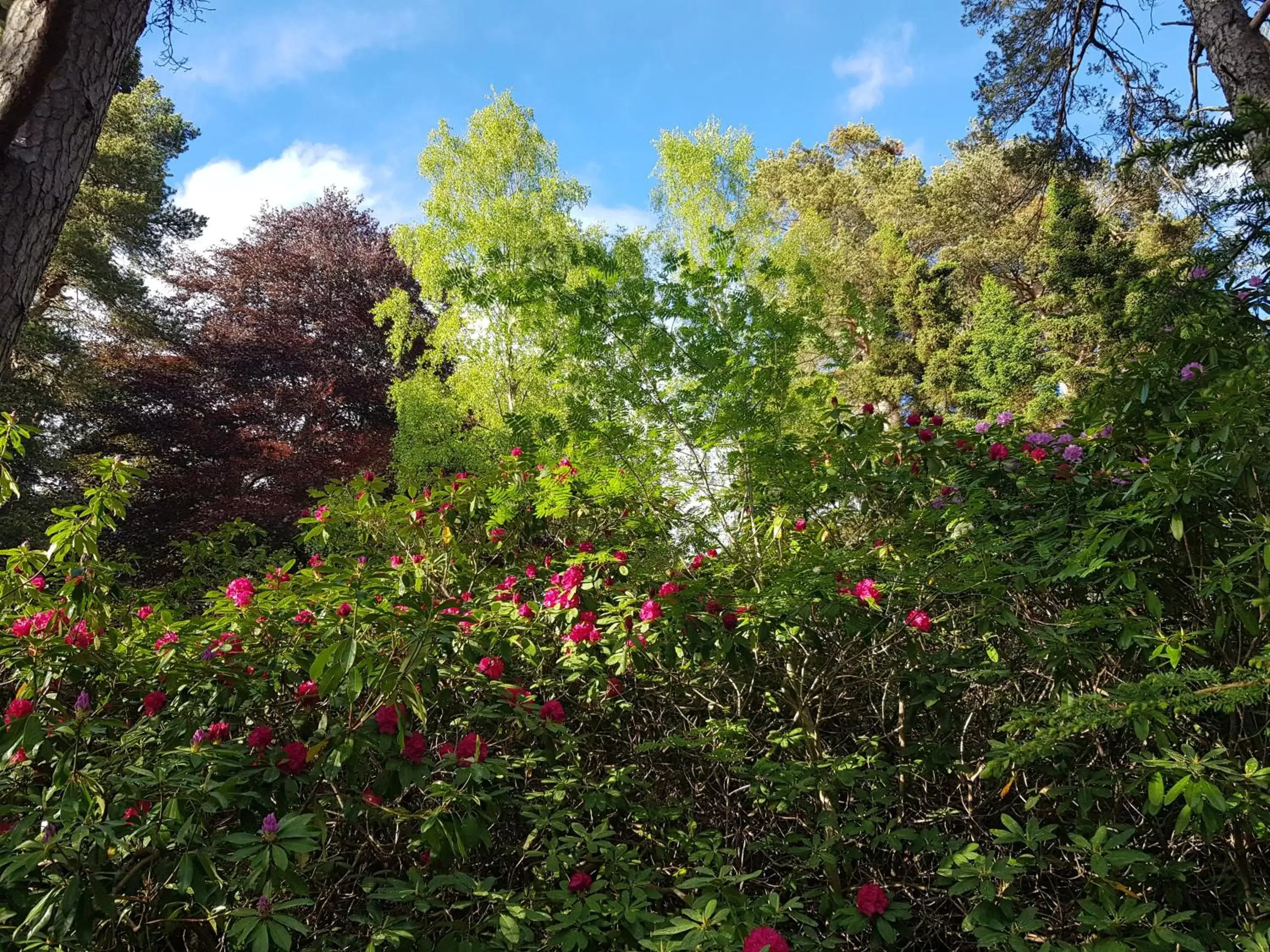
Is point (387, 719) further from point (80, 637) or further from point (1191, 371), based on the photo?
point (1191, 371)

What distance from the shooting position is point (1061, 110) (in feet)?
17.2

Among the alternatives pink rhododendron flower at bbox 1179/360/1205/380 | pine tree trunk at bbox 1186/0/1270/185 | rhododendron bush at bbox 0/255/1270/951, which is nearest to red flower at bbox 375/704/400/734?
rhododendron bush at bbox 0/255/1270/951

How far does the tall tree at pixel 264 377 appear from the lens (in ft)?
30.1

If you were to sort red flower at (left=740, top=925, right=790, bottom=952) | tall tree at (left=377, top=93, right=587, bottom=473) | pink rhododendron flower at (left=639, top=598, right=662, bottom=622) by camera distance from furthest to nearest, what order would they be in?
tall tree at (left=377, top=93, right=587, bottom=473)
pink rhododendron flower at (left=639, top=598, right=662, bottom=622)
red flower at (left=740, top=925, right=790, bottom=952)

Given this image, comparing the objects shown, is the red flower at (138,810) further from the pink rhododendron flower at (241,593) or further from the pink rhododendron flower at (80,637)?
the pink rhododendron flower at (241,593)

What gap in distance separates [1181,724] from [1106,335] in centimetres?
1236

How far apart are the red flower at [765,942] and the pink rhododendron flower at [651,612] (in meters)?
0.85

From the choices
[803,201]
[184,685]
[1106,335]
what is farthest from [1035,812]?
[803,201]

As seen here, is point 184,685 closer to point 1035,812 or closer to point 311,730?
point 311,730

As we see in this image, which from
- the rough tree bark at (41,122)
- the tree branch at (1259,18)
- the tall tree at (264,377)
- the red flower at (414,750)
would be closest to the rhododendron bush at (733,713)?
the red flower at (414,750)

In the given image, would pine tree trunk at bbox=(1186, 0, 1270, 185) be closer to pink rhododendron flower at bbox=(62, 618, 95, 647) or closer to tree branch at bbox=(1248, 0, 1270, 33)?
tree branch at bbox=(1248, 0, 1270, 33)

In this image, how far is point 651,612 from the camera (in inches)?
79.8

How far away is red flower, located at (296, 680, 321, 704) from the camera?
1.81 meters

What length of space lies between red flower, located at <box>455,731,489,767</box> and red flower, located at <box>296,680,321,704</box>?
16.0 inches
